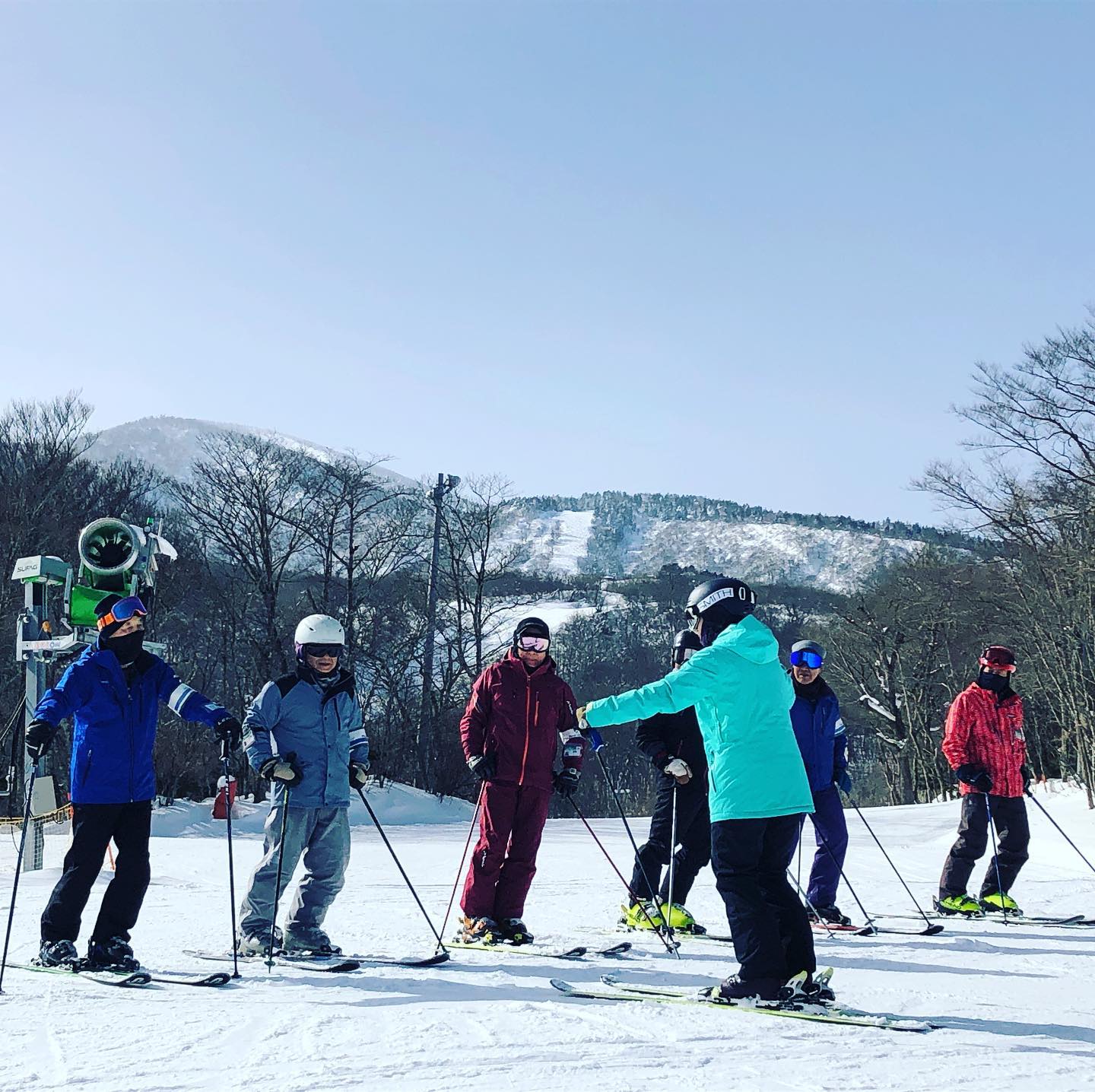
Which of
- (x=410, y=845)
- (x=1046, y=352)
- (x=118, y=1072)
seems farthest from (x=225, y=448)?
(x=118, y=1072)

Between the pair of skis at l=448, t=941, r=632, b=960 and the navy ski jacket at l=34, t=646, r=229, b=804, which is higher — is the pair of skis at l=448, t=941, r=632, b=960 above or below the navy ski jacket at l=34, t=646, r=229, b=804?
below

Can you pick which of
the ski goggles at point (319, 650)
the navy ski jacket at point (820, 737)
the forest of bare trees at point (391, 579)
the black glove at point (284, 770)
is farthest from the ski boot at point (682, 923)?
the forest of bare trees at point (391, 579)

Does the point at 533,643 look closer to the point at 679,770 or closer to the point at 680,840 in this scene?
the point at 679,770

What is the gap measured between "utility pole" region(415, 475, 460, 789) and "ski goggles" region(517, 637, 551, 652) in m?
20.8

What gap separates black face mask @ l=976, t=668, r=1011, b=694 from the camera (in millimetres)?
7898

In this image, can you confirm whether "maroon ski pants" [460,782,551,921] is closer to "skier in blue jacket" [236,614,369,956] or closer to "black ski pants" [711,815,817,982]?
"skier in blue jacket" [236,614,369,956]

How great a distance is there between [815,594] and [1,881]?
49.2 metres

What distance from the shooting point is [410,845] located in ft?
47.2

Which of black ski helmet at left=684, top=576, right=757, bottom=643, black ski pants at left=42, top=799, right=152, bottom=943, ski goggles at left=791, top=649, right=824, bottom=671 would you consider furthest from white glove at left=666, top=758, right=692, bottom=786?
black ski pants at left=42, top=799, right=152, bottom=943

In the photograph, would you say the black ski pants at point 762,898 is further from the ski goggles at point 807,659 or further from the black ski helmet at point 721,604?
the ski goggles at point 807,659

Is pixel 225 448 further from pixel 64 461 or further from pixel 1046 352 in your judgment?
pixel 1046 352

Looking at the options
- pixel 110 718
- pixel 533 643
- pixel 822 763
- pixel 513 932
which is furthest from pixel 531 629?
pixel 110 718

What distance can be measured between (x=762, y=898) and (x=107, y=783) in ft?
9.83

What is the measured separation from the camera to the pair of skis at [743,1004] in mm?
3973
